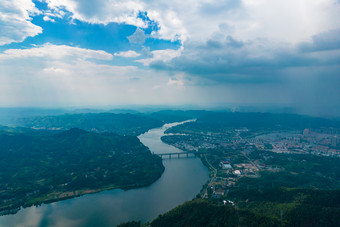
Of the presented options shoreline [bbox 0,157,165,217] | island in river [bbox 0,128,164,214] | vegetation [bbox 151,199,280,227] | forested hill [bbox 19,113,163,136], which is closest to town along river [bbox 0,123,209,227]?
shoreline [bbox 0,157,165,217]

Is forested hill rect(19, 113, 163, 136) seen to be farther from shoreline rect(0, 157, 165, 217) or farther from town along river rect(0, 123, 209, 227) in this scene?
town along river rect(0, 123, 209, 227)

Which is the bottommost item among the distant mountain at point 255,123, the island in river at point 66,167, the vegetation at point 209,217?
the island in river at point 66,167

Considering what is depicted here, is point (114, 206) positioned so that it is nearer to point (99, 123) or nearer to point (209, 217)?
point (209, 217)

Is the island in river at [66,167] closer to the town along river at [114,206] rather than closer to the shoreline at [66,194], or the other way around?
the shoreline at [66,194]

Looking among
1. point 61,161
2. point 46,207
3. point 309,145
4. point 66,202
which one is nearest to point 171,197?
point 66,202

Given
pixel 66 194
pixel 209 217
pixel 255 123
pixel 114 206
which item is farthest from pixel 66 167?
pixel 255 123

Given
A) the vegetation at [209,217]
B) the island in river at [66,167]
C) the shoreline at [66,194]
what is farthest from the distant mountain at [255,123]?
the vegetation at [209,217]
